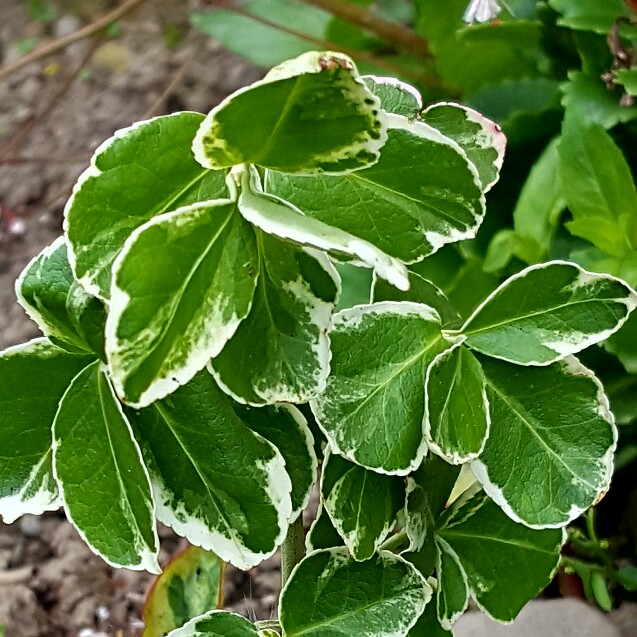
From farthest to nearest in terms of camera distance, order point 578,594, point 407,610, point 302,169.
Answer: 1. point 578,594
2. point 407,610
3. point 302,169

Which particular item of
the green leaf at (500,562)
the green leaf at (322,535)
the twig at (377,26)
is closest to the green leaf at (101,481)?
the green leaf at (322,535)

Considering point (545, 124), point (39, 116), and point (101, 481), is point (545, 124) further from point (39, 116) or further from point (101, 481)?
point (39, 116)

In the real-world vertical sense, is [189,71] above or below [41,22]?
below

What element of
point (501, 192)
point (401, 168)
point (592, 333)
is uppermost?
point (401, 168)

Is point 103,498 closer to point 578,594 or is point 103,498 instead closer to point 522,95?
point 578,594

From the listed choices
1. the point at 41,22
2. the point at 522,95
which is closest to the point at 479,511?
the point at 522,95

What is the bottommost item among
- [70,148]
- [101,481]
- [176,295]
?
[70,148]

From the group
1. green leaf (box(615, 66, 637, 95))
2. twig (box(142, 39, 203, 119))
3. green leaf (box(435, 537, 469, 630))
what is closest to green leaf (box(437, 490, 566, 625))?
green leaf (box(435, 537, 469, 630))

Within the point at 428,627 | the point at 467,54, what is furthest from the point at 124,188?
the point at 467,54
